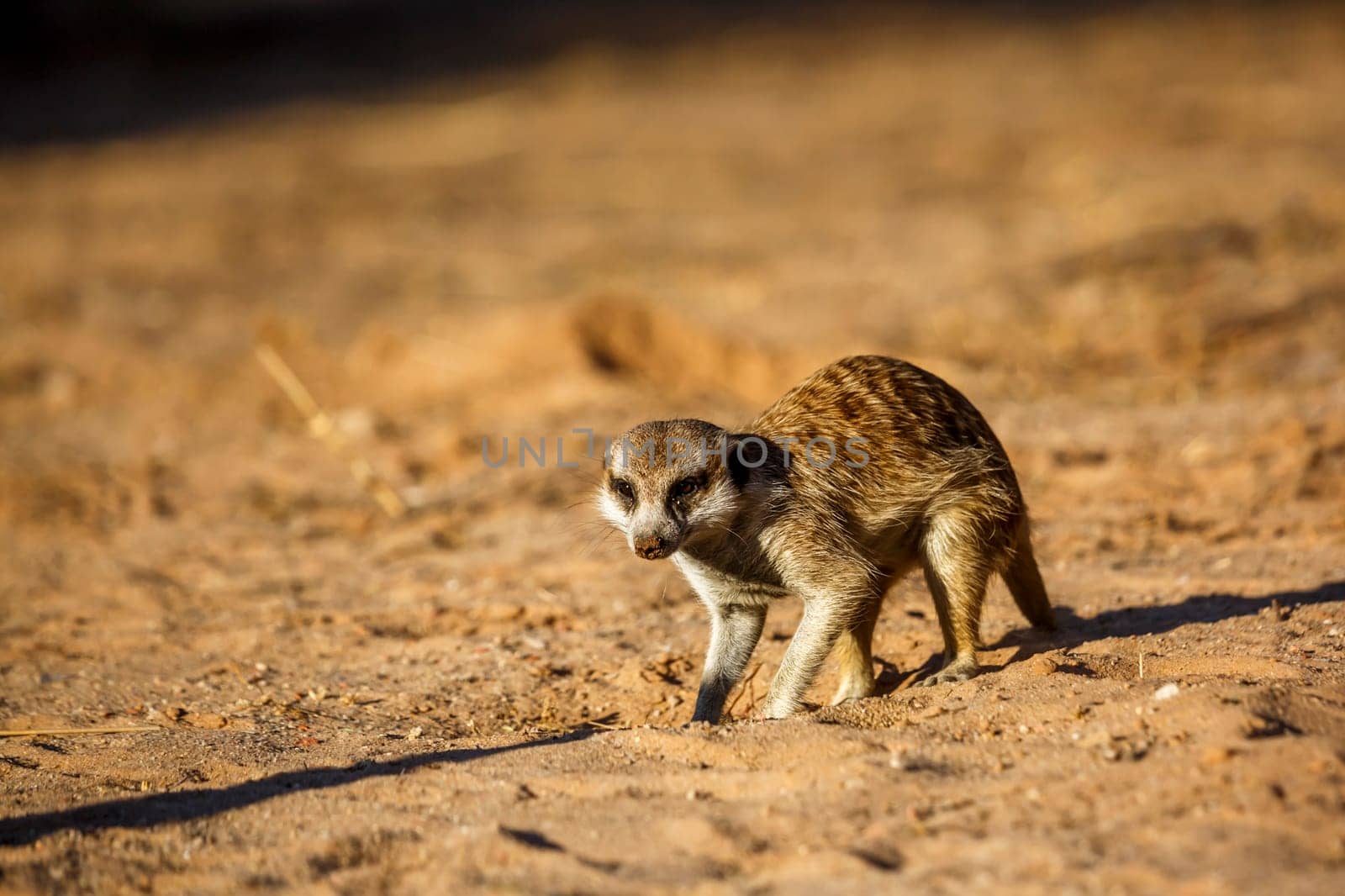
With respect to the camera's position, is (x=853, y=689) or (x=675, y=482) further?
(x=853, y=689)

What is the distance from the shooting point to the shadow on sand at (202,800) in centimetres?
386

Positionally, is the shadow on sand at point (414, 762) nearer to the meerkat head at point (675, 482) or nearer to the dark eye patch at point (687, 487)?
the meerkat head at point (675, 482)

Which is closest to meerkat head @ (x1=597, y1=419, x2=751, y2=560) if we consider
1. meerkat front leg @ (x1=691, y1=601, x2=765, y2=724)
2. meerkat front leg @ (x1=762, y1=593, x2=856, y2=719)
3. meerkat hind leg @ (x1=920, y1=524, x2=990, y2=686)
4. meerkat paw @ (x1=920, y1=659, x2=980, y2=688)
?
meerkat front leg @ (x1=691, y1=601, x2=765, y2=724)

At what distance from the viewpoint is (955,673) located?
4922 millimetres

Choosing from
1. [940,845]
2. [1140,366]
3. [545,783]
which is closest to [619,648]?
[545,783]

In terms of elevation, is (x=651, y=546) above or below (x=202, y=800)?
above

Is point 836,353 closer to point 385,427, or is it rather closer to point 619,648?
point 385,427

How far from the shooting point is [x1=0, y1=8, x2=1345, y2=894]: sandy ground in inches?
142

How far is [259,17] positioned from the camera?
1056 inches

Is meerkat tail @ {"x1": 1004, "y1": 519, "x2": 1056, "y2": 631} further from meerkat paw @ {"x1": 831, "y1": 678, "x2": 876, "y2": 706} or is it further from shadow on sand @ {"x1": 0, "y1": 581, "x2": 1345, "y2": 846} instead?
meerkat paw @ {"x1": 831, "y1": 678, "x2": 876, "y2": 706}

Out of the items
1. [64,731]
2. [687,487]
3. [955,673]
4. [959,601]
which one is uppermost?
[687,487]

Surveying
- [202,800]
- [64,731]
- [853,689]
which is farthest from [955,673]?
[64,731]

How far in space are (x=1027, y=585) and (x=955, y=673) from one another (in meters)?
0.62

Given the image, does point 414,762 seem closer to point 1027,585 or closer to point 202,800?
point 202,800
